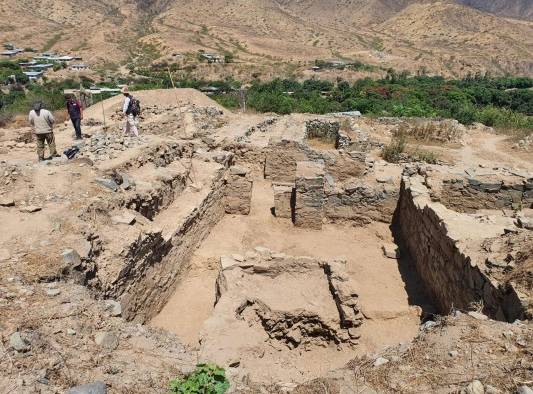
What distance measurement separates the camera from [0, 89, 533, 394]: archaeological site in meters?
3.49

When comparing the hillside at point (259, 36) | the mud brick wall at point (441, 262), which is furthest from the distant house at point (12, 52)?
the mud brick wall at point (441, 262)

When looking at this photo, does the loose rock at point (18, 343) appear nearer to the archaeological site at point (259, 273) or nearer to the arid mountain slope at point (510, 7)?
the archaeological site at point (259, 273)

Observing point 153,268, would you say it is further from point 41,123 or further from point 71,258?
point 41,123

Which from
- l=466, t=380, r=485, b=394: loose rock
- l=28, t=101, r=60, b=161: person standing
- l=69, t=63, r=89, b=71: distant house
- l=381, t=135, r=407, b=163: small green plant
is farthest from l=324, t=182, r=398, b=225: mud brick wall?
l=69, t=63, r=89, b=71: distant house

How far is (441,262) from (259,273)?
2.86 meters

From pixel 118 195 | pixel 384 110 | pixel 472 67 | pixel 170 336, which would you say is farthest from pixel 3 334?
pixel 472 67

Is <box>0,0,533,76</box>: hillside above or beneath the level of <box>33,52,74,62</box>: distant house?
above

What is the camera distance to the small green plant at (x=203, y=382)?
333cm

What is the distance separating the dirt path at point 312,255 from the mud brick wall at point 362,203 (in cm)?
24

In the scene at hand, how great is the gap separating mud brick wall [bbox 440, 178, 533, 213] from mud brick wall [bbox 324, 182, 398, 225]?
121 centimetres

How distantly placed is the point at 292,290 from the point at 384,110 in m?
20.4

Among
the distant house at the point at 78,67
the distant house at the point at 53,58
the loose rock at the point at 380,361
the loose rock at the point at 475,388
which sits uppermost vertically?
the distant house at the point at 53,58

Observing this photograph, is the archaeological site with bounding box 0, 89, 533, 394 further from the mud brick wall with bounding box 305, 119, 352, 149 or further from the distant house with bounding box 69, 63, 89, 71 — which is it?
the distant house with bounding box 69, 63, 89, 71

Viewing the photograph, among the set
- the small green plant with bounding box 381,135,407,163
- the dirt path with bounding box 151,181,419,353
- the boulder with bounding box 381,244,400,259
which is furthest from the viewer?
the small green plant with bounding box 381,135,407,163
